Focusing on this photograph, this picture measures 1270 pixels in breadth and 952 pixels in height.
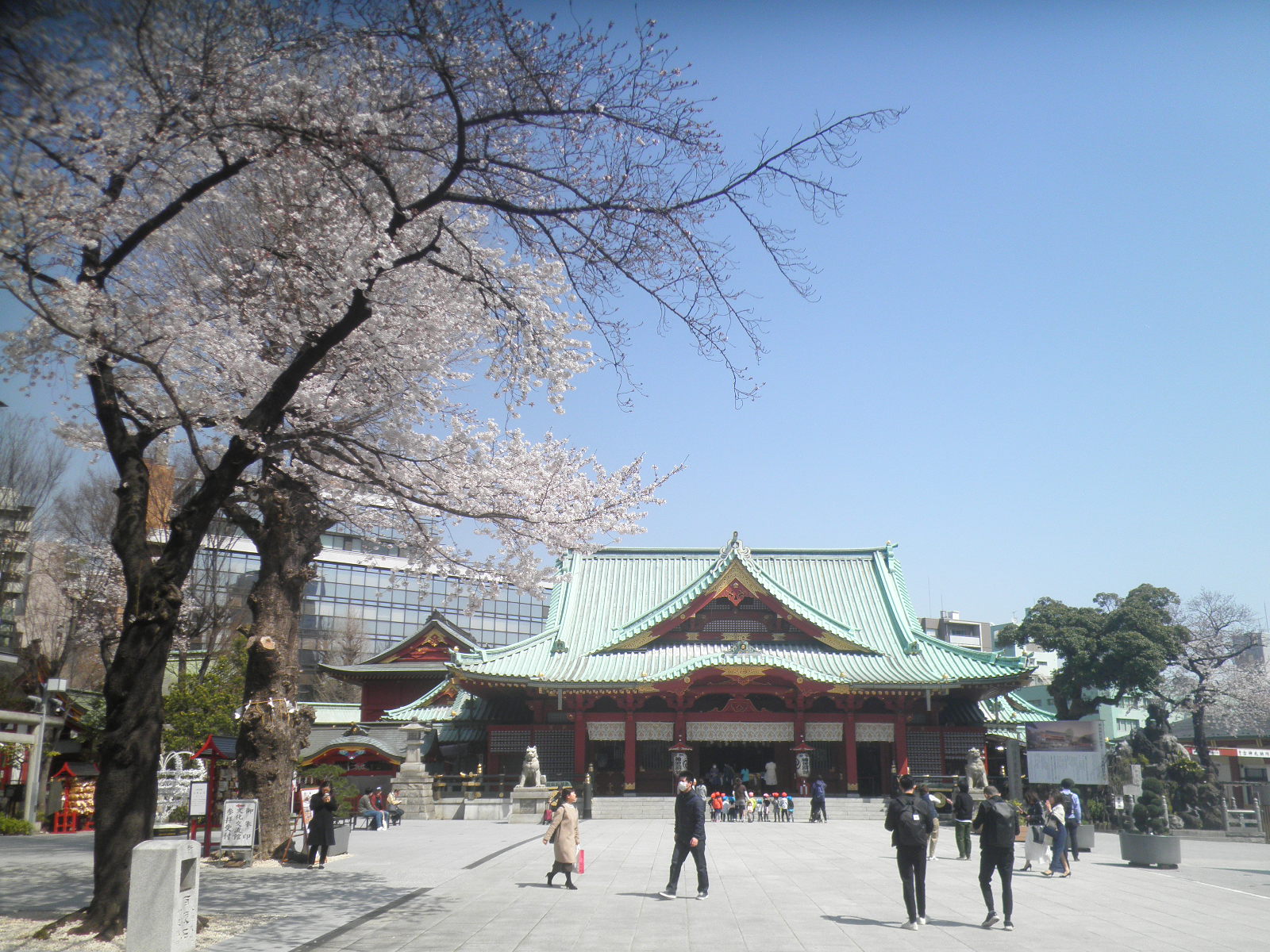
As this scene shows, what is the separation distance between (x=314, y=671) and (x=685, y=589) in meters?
35.9

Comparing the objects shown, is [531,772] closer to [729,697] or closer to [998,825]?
[729,697]

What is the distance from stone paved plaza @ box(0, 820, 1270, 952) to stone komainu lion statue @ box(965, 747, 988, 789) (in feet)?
31.2

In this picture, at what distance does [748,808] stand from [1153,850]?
13.3 metres

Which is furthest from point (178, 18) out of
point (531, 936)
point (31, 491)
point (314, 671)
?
point (314, 671)

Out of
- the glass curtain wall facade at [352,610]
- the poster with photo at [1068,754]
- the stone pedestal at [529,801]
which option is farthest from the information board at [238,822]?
the glass curtain wall facade at [352,610]

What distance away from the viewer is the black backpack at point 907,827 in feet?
34.8

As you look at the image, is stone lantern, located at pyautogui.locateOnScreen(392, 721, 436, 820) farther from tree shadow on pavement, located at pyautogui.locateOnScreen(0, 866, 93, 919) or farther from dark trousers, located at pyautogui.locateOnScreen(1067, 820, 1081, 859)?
dark trousers, located at pyautogui.locateOnScreen(1067, 820, 1081, 859)

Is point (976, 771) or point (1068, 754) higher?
point (1068, 754)

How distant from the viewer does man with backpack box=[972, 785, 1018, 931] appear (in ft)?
34.6

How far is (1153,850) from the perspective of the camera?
17547mm

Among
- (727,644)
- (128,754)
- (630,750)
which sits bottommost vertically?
(630,750)

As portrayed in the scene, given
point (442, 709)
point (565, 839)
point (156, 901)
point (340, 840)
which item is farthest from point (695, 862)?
point (442, 709)

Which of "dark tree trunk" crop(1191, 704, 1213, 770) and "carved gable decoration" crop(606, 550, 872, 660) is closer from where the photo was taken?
"carved gable decoration" crop(606, 550, 872, 660)

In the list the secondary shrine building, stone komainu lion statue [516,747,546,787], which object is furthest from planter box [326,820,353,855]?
the secondary shrine building
